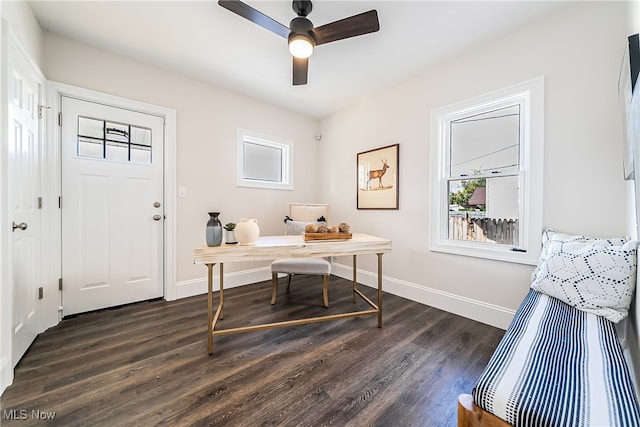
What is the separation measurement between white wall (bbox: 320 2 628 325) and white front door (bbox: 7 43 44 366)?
320cm

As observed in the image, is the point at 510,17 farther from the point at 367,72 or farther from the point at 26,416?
the point at 26,416

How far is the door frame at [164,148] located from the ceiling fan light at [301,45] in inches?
68.5

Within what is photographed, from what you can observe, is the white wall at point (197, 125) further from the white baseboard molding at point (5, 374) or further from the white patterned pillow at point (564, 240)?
the white patterned pillow at point (564, 240)

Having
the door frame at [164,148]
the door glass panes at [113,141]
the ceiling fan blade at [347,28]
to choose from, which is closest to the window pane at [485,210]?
the ceiling fan blade at [347,28]

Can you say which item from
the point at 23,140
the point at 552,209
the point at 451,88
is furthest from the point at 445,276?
the point at 23,140

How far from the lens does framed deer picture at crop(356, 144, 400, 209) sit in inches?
118

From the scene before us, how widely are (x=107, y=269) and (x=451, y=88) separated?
4017mm

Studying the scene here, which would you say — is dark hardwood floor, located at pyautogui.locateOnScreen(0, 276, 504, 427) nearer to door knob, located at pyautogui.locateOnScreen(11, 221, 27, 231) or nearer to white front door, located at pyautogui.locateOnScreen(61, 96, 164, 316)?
white front door, located at pyautogui.locateOnScreen(61, 96, 164, 316)

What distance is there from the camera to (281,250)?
1823mm

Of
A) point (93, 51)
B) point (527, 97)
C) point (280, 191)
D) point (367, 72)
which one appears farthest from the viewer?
point (280, 191)

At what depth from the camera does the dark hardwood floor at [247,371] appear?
1.25 metres

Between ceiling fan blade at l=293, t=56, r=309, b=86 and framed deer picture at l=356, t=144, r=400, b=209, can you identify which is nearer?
ceiling fan blade at l=293, t=56, r=309, b=86

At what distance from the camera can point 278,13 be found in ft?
6.34

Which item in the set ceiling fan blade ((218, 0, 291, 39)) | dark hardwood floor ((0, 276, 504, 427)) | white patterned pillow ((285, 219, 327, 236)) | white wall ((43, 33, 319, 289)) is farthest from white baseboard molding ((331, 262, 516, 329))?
ceiling fan blade ((218, 0, 291, 39))
